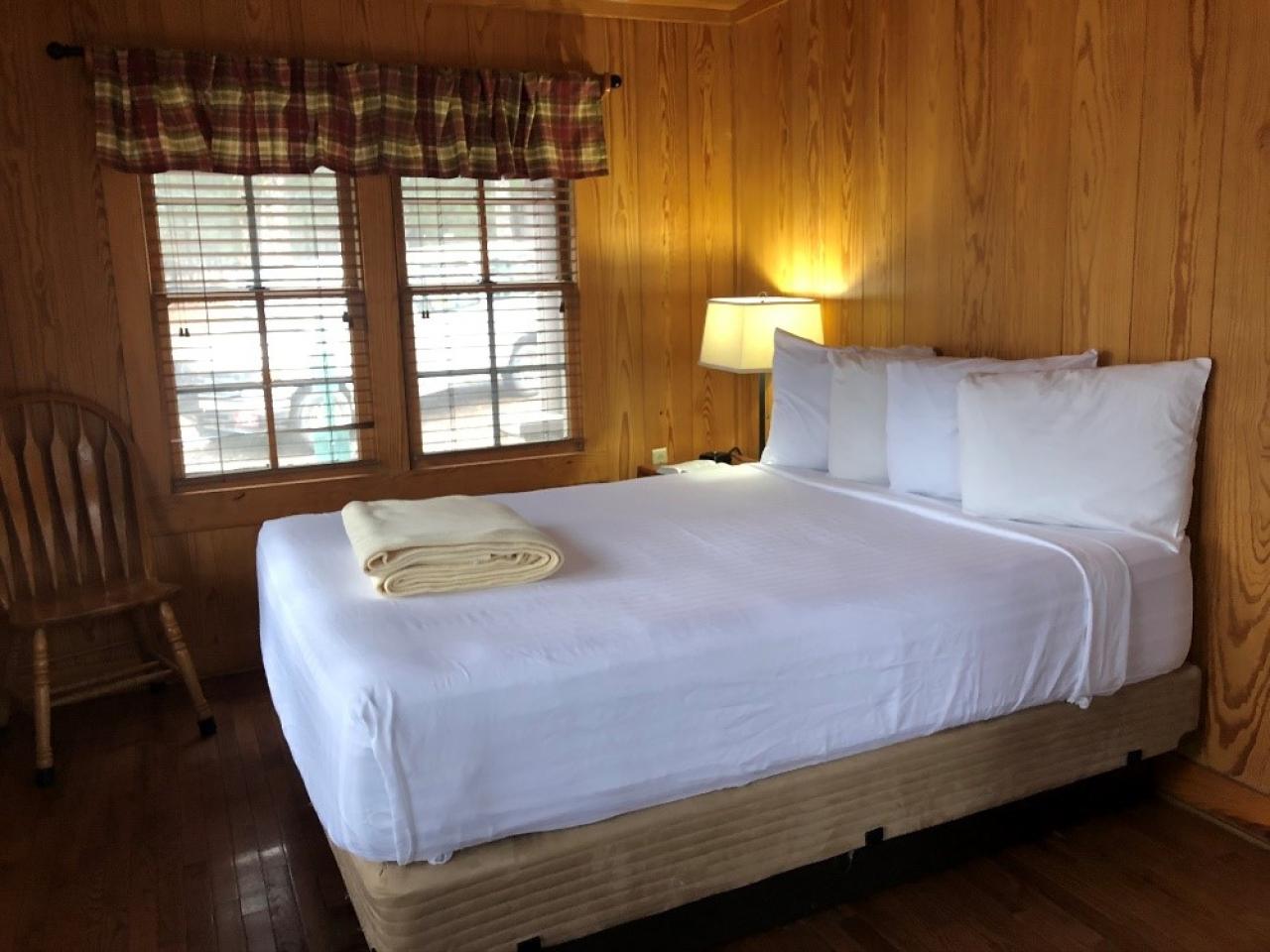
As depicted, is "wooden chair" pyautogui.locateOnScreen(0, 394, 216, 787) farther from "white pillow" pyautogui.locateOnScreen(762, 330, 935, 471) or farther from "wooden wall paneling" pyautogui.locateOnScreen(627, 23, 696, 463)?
"white pillow" pyautogui.locateOnScreen(762, 330, 935, 471)

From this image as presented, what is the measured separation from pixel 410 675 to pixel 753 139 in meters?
2.98

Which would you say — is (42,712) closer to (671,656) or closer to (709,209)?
(671,656)

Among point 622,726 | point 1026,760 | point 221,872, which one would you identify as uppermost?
point 622,726

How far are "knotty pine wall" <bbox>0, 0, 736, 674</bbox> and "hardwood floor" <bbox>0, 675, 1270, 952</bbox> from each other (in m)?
0.95

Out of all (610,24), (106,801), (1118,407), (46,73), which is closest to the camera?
(1118,407)

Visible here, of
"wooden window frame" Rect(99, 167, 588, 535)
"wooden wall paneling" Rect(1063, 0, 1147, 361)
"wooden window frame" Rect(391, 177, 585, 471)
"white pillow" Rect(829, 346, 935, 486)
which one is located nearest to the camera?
"wooden wall paneling" Rect(1063, 0, 1147, 361)

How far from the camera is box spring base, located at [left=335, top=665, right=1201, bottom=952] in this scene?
1729mm

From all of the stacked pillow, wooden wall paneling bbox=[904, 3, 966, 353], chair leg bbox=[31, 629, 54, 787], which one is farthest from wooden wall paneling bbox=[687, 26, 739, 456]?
chair leg bbox=[31, 629, 54, 787]

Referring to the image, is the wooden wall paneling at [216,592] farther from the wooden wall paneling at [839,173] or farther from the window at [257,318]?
the wooden wall paneling at [839,173]

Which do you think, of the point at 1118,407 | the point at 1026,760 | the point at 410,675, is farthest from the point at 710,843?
the point at 1118,407

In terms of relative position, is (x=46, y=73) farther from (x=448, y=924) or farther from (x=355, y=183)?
(x=448, y=924)

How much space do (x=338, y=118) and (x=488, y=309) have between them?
820 mm

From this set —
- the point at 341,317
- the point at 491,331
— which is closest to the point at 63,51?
the point at 341,317

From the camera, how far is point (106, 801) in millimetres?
2699
